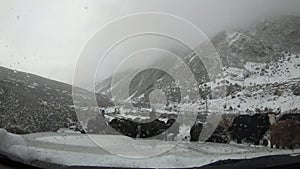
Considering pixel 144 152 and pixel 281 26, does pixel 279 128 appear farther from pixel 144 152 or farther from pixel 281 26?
pixel 281 26

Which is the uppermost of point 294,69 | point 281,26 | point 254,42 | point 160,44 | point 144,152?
point 281,26

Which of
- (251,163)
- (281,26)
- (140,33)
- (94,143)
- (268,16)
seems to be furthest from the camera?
(268,16)

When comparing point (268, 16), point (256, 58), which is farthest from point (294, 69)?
point (268, 16)

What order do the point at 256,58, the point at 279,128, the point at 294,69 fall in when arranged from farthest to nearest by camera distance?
the point at 256,58 → the point at 294,69 → the point at 279,128

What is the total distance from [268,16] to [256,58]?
125ft

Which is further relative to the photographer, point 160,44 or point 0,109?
point 0,109

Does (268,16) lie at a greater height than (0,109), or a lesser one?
greater

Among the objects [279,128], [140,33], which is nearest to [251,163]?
[140,33]

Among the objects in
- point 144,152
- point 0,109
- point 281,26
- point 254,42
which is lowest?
point 144,152

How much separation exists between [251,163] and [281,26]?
5680 inches

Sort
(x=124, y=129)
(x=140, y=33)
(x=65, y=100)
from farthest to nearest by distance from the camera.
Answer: (x=65, y=100) → (x=124, y=129) → (x=140, y=33)

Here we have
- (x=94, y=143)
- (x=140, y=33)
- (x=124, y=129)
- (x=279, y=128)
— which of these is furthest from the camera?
(x=279, y=128)

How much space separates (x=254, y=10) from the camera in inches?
6132

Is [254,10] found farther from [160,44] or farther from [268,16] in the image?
[160,44]
